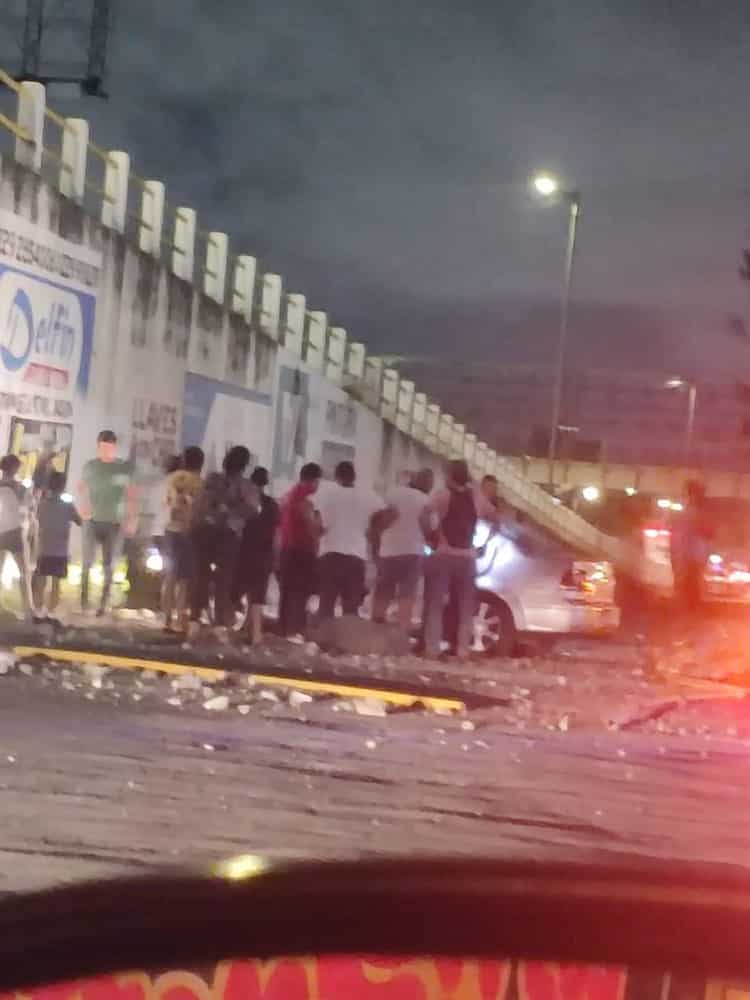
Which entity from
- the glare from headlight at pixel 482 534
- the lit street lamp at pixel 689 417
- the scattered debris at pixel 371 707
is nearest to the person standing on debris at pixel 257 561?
the glare from headlight at pixel 482 534

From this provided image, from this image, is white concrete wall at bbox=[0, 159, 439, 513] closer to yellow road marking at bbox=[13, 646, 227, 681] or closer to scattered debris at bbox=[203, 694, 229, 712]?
yellow road marking at bbox=[13, 646, 227, 681]

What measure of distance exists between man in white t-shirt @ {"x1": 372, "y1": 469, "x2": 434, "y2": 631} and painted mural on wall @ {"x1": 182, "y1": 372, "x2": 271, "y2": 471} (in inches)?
238

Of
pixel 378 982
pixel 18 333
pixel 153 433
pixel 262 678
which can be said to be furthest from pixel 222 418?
pixel 378 982

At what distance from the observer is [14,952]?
1975 millimetres

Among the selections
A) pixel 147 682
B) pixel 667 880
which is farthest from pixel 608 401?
pixel 667 880

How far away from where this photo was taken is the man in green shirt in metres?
14.4

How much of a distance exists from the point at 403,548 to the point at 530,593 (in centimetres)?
159

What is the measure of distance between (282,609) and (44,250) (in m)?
4.96

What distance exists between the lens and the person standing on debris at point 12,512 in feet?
42.4

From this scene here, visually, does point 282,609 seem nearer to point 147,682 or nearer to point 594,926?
point 147,682

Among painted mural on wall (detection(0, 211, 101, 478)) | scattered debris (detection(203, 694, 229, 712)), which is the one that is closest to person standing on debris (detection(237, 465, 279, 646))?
scattered debris (detection(203, 694, 229, 712))

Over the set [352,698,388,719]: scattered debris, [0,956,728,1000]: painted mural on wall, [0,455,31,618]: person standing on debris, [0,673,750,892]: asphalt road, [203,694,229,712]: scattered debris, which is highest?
[0,455,31,618]: person standing on debris

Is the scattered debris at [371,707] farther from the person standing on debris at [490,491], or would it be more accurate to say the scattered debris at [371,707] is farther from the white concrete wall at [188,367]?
the white concrete wall at [188,367]

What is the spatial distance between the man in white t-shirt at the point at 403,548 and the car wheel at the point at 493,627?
0.77 meters
